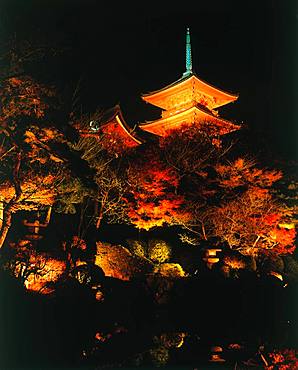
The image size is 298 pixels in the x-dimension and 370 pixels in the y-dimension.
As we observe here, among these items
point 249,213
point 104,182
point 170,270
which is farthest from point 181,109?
point 170,270

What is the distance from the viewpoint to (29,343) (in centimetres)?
776

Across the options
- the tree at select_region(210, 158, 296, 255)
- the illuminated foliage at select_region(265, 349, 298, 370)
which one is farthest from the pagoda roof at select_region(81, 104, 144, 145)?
the illuminated foliage at select_region(265, 349, 298, 370)

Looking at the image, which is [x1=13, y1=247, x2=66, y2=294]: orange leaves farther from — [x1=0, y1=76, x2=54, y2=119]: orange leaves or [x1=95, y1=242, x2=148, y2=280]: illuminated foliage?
[x1=0, y1=76, x2=54, y2=119]: orange leaves

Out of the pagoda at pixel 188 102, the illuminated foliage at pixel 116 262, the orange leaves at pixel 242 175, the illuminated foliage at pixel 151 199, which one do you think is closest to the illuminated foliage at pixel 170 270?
the illuminated foliage at pixel 116 262

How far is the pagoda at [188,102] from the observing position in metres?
26.0

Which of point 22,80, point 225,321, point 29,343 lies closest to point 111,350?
point 29,343

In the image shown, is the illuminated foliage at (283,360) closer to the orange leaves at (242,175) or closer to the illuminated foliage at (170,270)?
the illuminated foliage at (170,270)

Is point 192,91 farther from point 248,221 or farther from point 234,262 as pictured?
point 234,262

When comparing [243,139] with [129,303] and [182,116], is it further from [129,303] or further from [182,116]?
[129,303]

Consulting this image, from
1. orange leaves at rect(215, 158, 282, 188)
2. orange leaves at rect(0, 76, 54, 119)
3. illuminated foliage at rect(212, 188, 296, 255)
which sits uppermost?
orange leaves at rect(215, 158, 282, 188)

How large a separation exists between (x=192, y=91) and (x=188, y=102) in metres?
0.85

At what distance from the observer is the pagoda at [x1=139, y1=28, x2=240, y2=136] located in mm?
25953

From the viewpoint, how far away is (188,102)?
→ 90.6 ft

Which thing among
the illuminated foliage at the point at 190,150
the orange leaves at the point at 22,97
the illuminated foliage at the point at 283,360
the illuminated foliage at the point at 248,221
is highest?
the illuminated foliage at the point at 190,150
